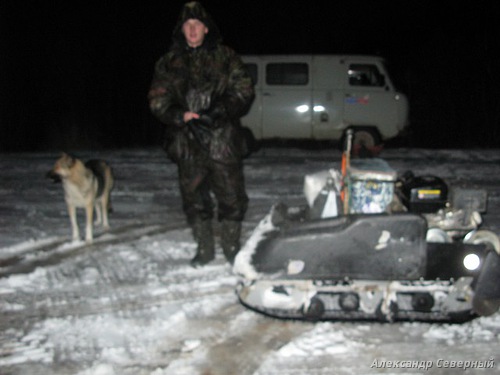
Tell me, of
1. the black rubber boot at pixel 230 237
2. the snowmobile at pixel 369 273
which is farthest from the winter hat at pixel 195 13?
the snowmobile at pixel 369 273

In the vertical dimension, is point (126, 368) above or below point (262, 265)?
below

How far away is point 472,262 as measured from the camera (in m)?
3.05

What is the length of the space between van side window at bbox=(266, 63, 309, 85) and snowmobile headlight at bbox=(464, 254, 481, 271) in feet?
28.5

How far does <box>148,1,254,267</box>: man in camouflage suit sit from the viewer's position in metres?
3.86

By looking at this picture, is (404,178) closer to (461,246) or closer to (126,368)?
(461,246)

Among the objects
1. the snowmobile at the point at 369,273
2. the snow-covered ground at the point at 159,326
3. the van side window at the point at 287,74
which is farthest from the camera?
the van side window at the point at 287,74

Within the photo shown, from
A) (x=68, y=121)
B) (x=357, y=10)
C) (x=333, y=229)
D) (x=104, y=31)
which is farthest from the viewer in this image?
(x=357, y=10)

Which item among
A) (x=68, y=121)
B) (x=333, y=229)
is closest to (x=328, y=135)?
(x=333, y=229)

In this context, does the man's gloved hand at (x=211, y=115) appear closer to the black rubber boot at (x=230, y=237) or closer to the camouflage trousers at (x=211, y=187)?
the camouflage trousers at (x=211, y=187)

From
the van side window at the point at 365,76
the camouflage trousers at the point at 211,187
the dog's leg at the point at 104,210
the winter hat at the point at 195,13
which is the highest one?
the winter hat at the point at 195,13

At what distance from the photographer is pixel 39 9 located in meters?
22.7

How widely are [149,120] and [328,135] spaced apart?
966 centimetres

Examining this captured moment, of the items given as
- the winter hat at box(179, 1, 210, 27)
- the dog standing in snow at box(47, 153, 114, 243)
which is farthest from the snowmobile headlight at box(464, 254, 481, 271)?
the dog standing in snow at box(47, 153, 114, 243)

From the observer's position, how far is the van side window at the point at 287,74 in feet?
37.1
